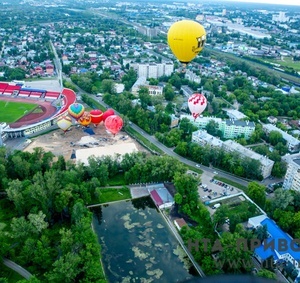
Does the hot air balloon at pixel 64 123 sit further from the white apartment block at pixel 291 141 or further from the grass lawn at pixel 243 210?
the white apartment block at pixel 291 141

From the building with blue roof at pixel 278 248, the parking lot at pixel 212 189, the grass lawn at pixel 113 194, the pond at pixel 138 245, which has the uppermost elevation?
the building with blue roof at pixel 278 248

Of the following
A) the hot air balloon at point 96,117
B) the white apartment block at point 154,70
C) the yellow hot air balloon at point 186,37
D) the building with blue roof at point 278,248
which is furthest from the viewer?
the white apartment block at point 154,70

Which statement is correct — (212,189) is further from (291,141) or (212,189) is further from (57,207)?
(291,141)

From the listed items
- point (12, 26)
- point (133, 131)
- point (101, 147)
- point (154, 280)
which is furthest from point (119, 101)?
point (12, 26)

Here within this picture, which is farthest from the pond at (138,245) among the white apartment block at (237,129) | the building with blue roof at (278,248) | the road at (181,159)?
the white apartment block at (237,129)

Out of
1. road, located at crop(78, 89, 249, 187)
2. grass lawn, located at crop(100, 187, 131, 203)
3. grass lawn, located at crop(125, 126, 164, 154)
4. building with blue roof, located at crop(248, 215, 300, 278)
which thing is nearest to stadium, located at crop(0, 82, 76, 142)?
grass lawn, located at crop(125, 126, 164, 154)

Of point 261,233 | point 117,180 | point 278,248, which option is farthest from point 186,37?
point 278,248

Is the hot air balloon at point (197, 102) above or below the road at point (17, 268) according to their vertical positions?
above

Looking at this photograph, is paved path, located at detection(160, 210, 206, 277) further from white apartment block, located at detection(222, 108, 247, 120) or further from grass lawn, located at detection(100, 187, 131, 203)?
white apartment block, located at detection(222, 108, 247, 120)
